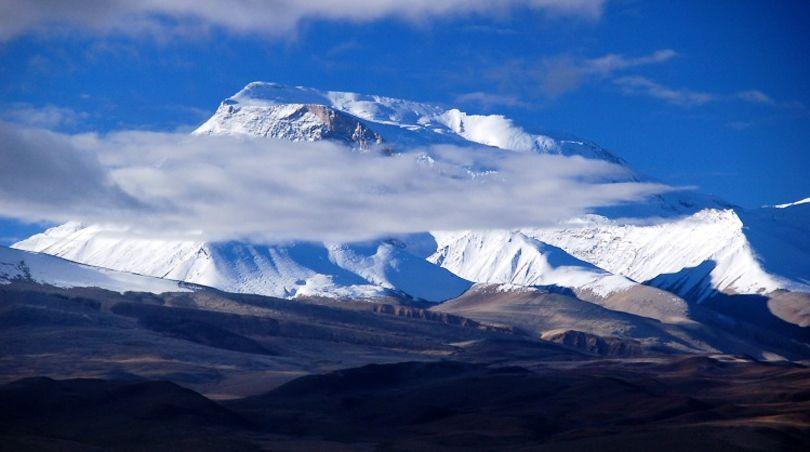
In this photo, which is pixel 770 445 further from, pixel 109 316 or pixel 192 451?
pixel 109 316

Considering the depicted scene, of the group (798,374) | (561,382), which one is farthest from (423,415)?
(798,374)

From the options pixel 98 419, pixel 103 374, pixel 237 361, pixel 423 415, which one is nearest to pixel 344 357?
pixel 237 361

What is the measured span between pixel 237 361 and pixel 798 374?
71288mm

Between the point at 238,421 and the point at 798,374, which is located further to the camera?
the point at 798,374

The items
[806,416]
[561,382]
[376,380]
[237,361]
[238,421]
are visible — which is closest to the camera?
[806,416]

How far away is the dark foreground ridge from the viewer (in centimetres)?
8850

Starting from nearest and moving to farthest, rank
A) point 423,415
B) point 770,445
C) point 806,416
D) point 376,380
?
point 770,445 → point 806,416 → point 423,415 → point 376,380

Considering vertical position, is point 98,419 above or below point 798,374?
below

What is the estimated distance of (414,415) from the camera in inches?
4491

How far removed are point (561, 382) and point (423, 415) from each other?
2855 cm

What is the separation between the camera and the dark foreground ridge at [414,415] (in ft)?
290

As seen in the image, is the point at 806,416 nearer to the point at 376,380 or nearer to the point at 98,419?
the point at 98,419

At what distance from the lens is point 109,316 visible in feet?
646

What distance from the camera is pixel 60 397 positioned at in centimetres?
10688
